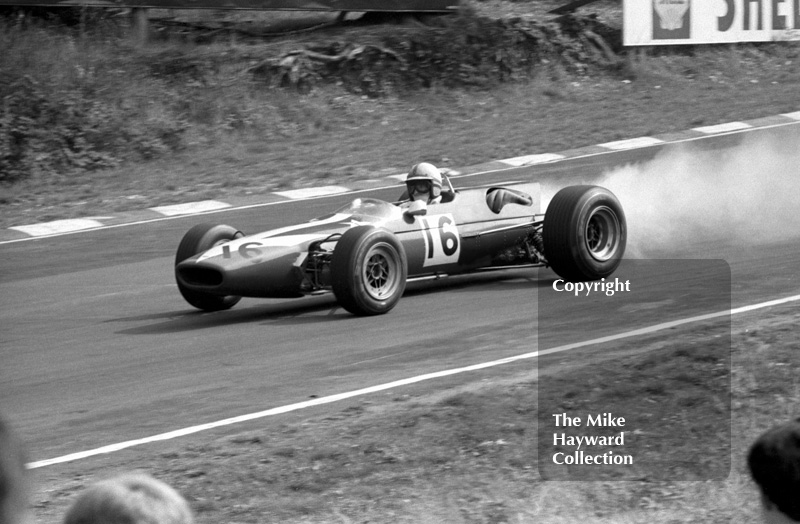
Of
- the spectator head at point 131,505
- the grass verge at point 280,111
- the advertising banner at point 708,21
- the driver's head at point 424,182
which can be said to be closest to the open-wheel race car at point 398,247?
the driver's head at point 424,182

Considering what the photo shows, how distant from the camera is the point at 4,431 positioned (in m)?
2.07

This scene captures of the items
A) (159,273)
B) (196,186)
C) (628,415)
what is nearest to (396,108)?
(196,186)

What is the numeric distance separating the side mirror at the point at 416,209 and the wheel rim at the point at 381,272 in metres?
0.71

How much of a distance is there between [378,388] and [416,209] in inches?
115

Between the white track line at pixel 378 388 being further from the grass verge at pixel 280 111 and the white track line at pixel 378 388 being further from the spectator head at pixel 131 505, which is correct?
the grass verge at pixel 280 111

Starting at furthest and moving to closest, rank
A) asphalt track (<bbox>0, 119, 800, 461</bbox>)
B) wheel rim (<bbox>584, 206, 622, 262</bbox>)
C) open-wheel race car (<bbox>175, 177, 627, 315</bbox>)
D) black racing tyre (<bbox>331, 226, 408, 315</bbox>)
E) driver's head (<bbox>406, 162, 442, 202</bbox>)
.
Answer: wheel rim (<bbox>584, 206, 622, 262</bbox>), driver's head (<bbox>406, 162, 442, 202</bbox>), open-wheel race car (<bbox>175, 177, 627, 315</bbox>), black racing tyre (<bbox>331, 226, 408, 315</bbox>), asphalt track (<bbox>0, 119, 800, 461</bbox>)

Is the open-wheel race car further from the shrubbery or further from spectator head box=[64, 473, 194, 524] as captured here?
the shrubbery

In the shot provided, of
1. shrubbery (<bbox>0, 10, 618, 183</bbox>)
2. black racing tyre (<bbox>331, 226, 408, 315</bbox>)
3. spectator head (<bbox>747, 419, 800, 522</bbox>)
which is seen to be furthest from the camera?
shrubbery (<bbox>0, 10, 618, 183</bbox>)

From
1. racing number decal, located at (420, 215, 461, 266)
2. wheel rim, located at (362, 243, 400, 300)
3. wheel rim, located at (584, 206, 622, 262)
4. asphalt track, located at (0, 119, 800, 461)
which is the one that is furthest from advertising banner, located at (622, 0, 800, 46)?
wheel rim, located at (362, 243, 400, 300)

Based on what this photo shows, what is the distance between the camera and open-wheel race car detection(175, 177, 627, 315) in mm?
9219

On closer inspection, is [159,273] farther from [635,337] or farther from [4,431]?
[4,431]

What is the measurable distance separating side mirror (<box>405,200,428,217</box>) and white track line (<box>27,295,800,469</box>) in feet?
7.33

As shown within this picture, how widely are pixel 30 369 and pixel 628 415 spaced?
4.29 metres

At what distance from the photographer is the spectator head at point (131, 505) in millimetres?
2080
